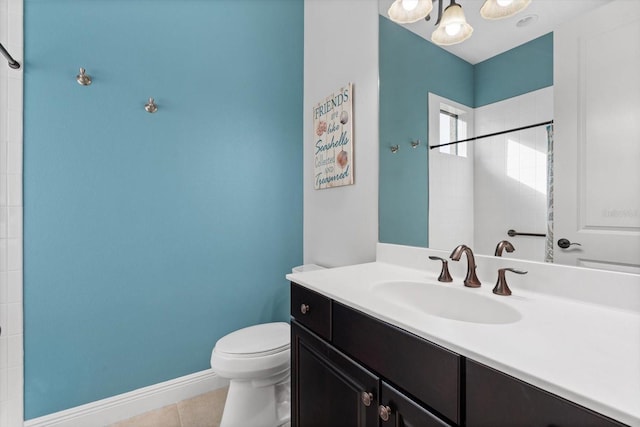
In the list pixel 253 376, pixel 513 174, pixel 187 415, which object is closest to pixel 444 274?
pixel 513 174

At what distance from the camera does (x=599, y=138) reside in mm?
757

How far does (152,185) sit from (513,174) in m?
1.70

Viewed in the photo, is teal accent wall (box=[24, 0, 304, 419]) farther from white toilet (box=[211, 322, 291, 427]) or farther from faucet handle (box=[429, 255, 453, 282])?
faucet handle (box=[429, 255, 453, 282])

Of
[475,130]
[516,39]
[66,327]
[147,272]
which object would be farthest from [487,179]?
[66,327]

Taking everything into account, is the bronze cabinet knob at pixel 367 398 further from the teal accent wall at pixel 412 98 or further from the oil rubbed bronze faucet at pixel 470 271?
the teal accent wall at pixel 412 98

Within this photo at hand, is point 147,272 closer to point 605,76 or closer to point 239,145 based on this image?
point 239,145

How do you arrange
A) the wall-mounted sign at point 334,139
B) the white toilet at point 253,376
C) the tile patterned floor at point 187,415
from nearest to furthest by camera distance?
the white toilet at point 253,376 → the tile patterned floor at point 187,415 → the wall-mounted sign at point 334,139

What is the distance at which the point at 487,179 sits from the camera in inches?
40.4

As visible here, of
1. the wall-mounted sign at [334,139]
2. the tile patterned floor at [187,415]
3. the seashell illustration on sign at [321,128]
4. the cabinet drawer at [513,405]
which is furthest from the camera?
the seashell illustration on sign at [321,128]

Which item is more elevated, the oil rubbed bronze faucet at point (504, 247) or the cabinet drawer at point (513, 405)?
the oil rubbed bronze faucet at point (504, 247)

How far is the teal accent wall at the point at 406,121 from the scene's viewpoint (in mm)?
→ 1211

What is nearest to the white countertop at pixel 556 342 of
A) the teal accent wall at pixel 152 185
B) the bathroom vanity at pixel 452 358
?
the bathroom vanity at pixel 452 358

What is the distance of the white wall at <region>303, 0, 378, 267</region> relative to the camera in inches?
56.8

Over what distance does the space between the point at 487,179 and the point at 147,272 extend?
1719mm
